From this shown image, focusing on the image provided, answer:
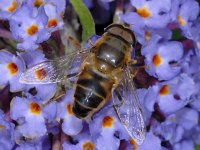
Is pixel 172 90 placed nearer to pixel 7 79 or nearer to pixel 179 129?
pixel 179 129

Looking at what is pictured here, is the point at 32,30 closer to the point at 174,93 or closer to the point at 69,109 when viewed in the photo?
the point at 69,109

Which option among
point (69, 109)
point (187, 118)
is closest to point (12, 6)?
point (69, 109)

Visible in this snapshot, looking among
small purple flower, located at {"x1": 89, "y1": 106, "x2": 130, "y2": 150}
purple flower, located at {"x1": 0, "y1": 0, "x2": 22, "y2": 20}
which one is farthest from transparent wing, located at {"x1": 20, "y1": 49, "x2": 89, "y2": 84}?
purple flower, located at {"x1": 0, "y1": 0, "x2": 22, "y2": 20}

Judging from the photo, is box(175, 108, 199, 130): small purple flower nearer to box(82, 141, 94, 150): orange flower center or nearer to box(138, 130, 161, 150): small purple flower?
box(138, 130, 161, 150): small purple flower

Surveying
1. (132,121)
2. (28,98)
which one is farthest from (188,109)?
(28,98)

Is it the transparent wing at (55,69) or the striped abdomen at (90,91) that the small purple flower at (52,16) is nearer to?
the transparent wing at (55,69)
